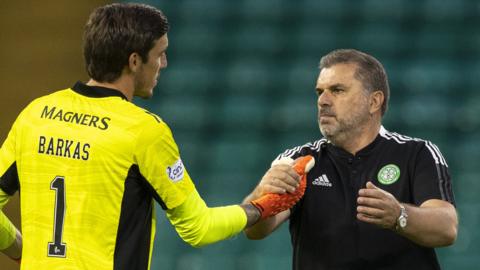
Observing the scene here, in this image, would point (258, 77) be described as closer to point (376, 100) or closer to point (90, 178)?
point (376, 100)

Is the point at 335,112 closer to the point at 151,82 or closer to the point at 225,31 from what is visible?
the point at 151,82

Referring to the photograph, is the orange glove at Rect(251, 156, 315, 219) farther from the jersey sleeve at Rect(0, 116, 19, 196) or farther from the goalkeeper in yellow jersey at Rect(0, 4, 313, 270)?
the jersey sleeve at Rect(0, 116, 19, 196)

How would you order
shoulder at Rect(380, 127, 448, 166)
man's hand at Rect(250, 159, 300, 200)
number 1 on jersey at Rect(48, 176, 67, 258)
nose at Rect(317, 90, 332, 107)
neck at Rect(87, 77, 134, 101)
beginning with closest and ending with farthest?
number 1 on jersey at Rect(48, 176, 67, 258)
neck at Rect(87, 77, 134, 101)
man's hand at Rect(250, 159, 300, 200)
shoulder at Rect(380, 127, 448, 166)
nose at Rect(317, 90, 332, 107)

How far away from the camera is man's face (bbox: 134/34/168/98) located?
201cm

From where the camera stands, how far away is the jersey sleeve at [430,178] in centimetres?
238

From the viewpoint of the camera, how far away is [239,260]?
477 cm

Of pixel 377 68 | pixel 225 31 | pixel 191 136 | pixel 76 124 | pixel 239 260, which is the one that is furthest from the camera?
pixel 225 31

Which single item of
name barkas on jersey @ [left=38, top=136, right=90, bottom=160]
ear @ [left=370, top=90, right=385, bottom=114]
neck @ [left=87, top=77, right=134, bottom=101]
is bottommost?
name barkas on jersey @ [left=38, top=136, right=90, bottom=160]

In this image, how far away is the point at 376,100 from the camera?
2672mm

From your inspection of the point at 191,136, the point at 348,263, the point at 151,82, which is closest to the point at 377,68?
the point at 348,263

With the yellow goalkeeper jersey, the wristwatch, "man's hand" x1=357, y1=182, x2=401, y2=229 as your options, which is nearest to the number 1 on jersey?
the yellow goalkeeper jersey

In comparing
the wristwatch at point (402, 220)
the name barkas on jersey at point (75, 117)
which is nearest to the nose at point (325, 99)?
the wristwatch at point (402, 220)

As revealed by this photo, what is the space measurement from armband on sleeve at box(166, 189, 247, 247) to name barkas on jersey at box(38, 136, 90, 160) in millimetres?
254

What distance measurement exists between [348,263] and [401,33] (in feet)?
11.9
